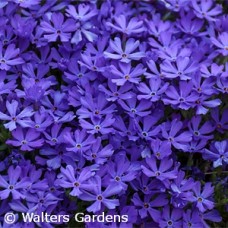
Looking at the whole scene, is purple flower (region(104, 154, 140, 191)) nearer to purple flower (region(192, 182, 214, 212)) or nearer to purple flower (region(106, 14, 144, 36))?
purple flower (region(192, 182, 214, 212))

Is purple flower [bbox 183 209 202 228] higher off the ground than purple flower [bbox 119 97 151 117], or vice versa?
purple flower [bbox 119 97 151 117]

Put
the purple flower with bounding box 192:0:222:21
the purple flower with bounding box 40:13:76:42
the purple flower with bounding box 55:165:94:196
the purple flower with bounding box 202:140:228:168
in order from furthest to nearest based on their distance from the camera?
the purple flower with bounding box 192:0:222:21
the purple flower with bounding box 40:13:76:42
the purple flower with bounding box 202:140:228:168
the purple flower with bounding box 55:165:94:196

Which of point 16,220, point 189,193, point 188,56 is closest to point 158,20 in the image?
point 188,56

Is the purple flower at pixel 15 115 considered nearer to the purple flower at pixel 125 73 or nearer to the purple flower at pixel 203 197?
the purple flower at pixel 125 73

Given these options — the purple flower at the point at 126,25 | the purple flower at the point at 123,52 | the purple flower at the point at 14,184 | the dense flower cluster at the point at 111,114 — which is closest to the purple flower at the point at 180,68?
the dense flower cluster at the point at 111,114

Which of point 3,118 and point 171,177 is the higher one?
point 3,118

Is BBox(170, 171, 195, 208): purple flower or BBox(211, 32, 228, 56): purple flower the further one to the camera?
BBox(211, 32, 228, 56): purple flower

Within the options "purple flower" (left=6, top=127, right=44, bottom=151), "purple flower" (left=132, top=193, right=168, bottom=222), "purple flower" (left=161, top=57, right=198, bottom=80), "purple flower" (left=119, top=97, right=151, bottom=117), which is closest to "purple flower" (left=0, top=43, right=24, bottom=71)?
"purple flower" (left=6, top=127, right=44, bottom=151)

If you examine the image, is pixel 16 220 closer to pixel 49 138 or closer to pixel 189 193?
pixel 49 138

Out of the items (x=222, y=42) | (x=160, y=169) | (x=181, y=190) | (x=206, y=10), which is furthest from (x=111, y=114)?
(x=206, y=10)
